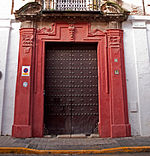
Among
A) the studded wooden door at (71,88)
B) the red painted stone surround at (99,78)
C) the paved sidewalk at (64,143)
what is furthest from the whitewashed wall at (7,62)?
the studded wooden door at (71,88)

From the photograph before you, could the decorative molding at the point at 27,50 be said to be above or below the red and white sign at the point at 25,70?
above

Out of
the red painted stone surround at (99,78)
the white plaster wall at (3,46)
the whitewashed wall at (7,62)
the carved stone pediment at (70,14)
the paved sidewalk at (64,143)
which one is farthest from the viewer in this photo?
the carved stone pediment at (70,14)

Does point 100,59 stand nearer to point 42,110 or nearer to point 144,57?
point 144,57

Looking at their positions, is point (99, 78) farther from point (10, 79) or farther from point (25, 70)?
point (10, 79)

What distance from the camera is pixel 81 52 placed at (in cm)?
564

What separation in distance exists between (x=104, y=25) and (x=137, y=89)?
2.53 m

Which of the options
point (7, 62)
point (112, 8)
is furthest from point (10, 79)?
point (112, 8)

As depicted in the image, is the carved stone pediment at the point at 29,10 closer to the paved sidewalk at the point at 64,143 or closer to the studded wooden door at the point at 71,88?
the studded wooden door at the point at 71,88

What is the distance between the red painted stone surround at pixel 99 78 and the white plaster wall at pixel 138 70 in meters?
0.24

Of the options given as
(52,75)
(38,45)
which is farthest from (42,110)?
(38,45)

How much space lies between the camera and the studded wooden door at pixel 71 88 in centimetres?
518

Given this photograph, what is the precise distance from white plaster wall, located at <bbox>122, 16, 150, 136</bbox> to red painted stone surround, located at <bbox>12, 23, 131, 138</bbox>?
0.78ft

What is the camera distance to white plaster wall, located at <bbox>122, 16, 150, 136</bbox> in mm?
5039

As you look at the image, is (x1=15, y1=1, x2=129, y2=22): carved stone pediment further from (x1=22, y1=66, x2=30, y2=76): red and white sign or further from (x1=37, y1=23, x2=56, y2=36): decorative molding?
(x1=22, y1=66, x2=30, y2=76): red and white sign
